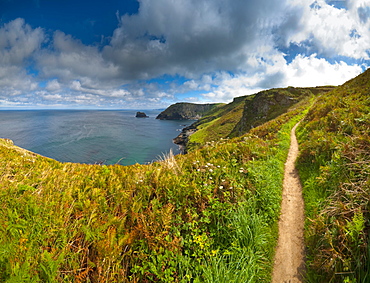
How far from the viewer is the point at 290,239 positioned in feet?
16.8

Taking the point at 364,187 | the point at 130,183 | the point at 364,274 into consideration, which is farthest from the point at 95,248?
the point at 364,187

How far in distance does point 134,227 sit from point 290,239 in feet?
15.6

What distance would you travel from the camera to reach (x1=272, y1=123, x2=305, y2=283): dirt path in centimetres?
418

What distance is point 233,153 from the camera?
9.41 m

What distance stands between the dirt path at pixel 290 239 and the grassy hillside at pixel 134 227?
0.85 ft

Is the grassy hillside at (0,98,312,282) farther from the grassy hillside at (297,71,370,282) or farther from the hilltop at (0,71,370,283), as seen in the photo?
the grassy hillside at (297,71,370,282)

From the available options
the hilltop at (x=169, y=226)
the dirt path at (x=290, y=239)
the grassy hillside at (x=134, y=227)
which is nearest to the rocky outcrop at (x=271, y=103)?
the dirt path at (x=290, y=239)

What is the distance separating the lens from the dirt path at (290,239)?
418 centimetres

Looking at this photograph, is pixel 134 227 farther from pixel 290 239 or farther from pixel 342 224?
pixel 342 224

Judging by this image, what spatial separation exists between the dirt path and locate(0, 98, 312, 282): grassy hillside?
0.85ft

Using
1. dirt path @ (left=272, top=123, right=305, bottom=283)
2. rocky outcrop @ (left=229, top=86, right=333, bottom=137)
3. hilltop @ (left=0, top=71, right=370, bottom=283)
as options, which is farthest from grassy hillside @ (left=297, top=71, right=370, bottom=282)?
rocky outcrop @ (left=229, top=86, right=333, bottom=137)

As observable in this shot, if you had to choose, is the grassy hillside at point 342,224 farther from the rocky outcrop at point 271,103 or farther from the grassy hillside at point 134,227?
the rocky outcrop at point 271,103

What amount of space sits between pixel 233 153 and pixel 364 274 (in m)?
Result: 6.54

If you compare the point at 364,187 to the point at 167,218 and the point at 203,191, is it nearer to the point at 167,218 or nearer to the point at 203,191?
the point at 203,191
